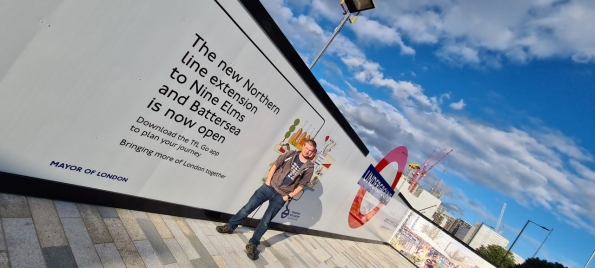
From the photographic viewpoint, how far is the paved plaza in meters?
2.31

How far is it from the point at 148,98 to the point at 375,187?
7.66m

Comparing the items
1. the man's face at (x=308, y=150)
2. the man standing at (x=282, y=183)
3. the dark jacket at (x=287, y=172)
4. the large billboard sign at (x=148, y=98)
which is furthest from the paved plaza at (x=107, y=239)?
A: the man's face at (x=308, y=150)

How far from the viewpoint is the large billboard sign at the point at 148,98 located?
239 centimetres

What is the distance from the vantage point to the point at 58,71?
2471mm

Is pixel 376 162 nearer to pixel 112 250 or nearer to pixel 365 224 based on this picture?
pixel 365 224

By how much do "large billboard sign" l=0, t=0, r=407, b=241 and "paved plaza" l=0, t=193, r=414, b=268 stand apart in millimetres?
284

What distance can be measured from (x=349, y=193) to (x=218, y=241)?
15.7ft

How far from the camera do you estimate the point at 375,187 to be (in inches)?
362

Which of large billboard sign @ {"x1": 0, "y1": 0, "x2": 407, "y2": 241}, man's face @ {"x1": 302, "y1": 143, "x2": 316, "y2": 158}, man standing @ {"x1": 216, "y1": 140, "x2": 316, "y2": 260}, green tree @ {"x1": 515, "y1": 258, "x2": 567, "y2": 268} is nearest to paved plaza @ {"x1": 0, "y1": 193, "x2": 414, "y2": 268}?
large billboard sign @ {"x1": 0, "y1": 0, "x2": 407, "y2": 241}

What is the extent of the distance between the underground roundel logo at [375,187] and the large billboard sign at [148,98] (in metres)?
4.32

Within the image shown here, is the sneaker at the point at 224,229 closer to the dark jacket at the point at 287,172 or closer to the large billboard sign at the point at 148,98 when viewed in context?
the large billboard sign at the point at 148,98

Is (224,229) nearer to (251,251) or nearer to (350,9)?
(251,251)

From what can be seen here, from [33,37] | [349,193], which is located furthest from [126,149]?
[349,193]

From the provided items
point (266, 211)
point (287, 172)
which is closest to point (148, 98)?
point (287, 172)
